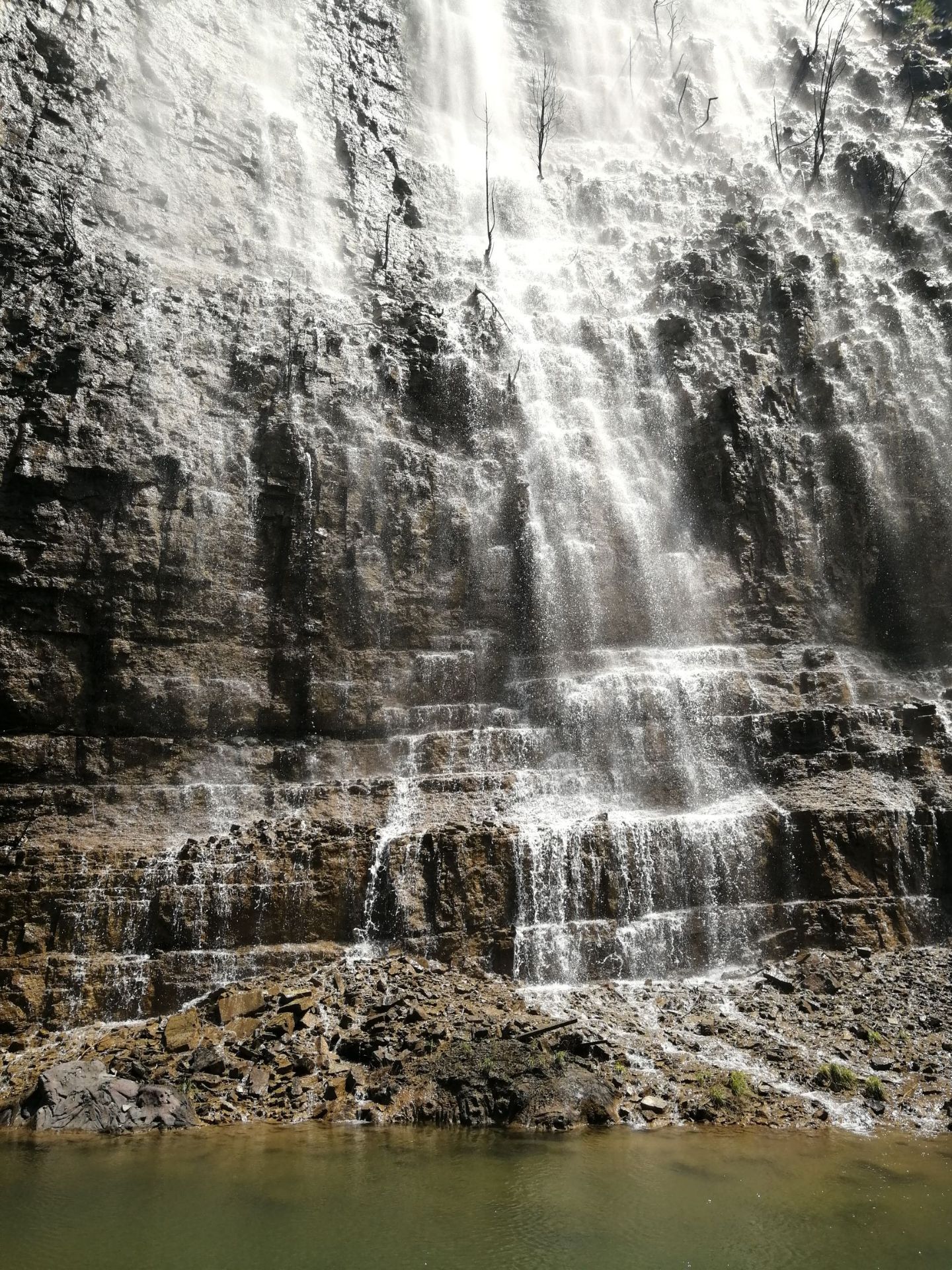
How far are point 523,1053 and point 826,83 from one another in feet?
125

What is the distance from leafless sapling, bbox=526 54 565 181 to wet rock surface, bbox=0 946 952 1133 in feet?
96.1

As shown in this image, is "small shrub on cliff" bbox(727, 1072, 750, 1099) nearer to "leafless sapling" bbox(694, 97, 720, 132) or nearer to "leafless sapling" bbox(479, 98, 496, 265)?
"leafless sapling" bbox(479, 98, 496, 265)

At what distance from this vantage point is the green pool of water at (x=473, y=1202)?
19.5 ft

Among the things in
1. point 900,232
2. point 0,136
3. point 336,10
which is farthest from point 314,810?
point 336,10

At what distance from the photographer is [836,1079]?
10148mm

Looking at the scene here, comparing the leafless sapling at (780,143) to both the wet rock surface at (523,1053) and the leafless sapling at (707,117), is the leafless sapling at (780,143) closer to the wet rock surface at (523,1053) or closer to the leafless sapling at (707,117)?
the leafless sapling at (707,117)

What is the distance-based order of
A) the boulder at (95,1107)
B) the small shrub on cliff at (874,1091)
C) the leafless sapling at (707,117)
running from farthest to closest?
the leafless sapling at (707,117)
the small shrub on cliff at (874,1091)
the boulder at (95,1107)

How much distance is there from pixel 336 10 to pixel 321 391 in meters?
19.4

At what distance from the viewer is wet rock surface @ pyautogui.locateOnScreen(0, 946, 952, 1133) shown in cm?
966

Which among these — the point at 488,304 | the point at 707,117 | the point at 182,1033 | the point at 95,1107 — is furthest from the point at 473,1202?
the point at 707,117

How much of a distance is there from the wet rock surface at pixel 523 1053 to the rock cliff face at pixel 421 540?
916 mm

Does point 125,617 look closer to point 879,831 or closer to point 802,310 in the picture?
point 879,831

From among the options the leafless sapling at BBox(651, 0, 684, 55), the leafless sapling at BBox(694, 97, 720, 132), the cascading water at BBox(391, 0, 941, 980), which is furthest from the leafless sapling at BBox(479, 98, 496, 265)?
the leafless sapling at BBox(651, 0, 684, 55)

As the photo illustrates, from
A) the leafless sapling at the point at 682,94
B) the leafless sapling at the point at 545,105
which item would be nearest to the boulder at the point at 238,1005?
the leafless sapling at the point at 545,105
